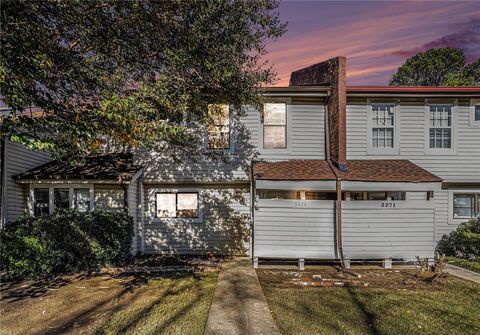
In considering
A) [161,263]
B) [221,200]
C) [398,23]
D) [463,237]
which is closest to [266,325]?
[161,263]

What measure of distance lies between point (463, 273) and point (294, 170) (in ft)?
19.3

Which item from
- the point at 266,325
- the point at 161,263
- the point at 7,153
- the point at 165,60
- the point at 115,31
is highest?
the point at 115,31

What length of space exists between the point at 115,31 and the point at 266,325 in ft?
21.8

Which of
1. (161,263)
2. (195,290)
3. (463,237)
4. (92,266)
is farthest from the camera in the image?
(463,237)

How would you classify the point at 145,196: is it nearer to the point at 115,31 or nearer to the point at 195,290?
the point at 195,290

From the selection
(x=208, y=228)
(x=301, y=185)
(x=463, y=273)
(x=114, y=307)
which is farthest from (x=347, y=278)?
(x=114, y=307)

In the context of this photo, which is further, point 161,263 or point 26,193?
point 26,193

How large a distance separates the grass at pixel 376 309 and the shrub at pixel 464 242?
10.9ft

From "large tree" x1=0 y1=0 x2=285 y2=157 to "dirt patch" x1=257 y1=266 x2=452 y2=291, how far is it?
498 cm

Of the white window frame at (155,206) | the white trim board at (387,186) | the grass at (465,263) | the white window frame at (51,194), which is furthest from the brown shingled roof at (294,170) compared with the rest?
the white window frame at (51,194)

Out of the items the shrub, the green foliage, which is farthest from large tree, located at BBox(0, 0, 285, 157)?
→ the shrub

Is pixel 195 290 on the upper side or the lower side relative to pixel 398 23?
lower

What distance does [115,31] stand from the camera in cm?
630

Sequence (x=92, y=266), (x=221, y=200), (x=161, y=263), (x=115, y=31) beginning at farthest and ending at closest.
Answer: (x=221, y=200) < (x=161, y=263) < (x=92, y=266) < (x=115, y=31)
